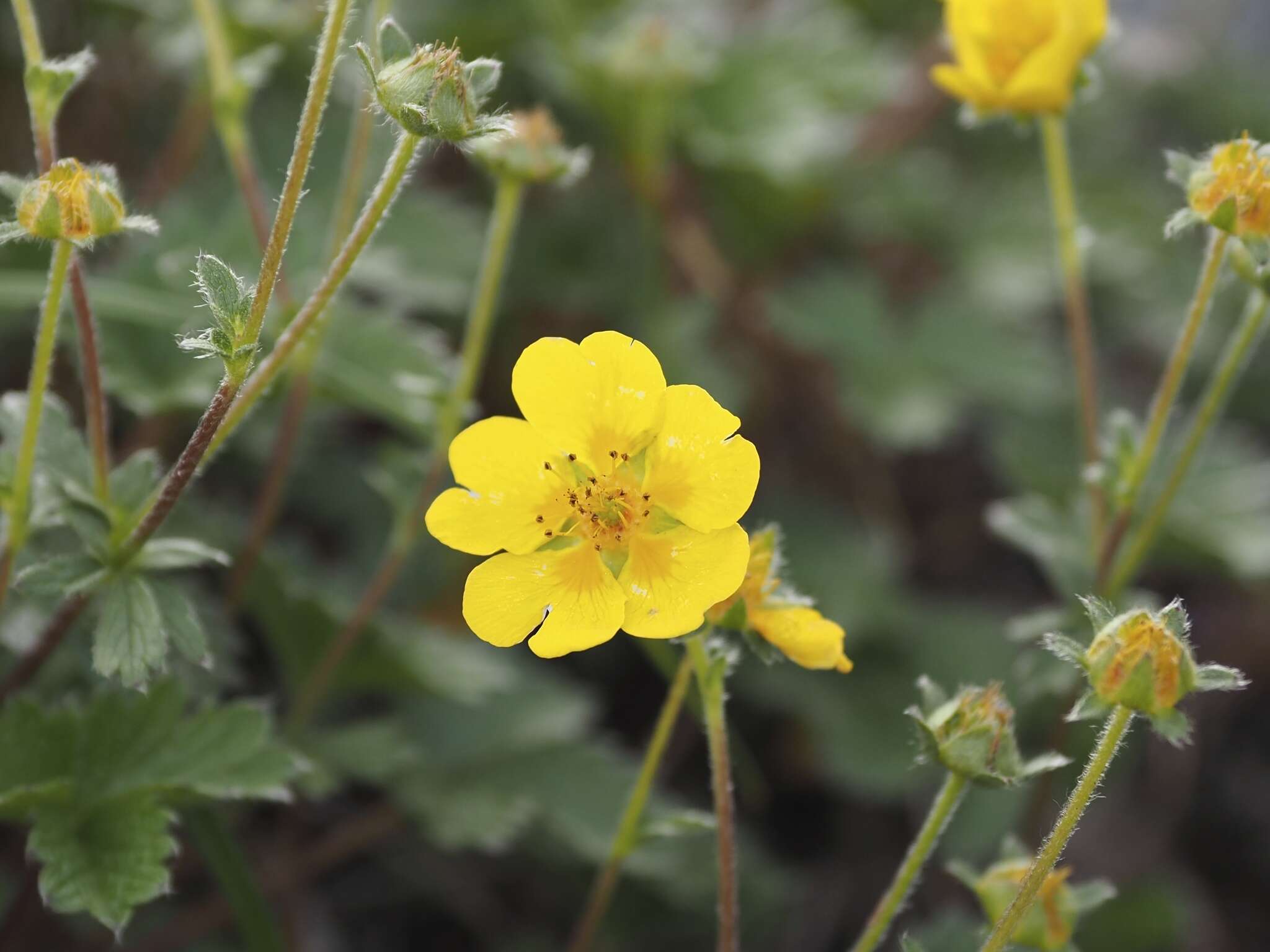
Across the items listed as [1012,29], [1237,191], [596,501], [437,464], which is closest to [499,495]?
[596,501]

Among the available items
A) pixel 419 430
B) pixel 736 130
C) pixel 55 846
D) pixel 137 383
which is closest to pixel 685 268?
pixel 736 130

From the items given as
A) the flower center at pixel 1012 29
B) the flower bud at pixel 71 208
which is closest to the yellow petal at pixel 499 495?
the flower bud at pixel 71 208

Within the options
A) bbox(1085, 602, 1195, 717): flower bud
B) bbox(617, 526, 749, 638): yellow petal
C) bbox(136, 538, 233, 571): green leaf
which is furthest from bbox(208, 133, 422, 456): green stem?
bbox(1085, 602, 1195, 717): flower bud

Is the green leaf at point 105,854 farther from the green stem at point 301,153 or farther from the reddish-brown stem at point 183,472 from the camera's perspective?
the green stem at point 301,153

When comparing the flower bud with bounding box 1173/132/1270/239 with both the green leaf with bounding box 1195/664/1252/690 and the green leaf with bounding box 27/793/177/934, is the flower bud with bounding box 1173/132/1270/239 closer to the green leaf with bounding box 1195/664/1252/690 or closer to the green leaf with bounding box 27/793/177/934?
the green leaf with bounding box 1195/664/1252/690

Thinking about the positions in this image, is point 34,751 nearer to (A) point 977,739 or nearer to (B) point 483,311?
(B) point 483,311

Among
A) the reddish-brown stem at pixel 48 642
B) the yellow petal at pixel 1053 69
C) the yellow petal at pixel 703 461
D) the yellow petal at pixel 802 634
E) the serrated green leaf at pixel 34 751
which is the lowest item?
the serrated green leaf at pixel 34 751

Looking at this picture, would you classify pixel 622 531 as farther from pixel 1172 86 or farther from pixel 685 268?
pixel 1172 86
